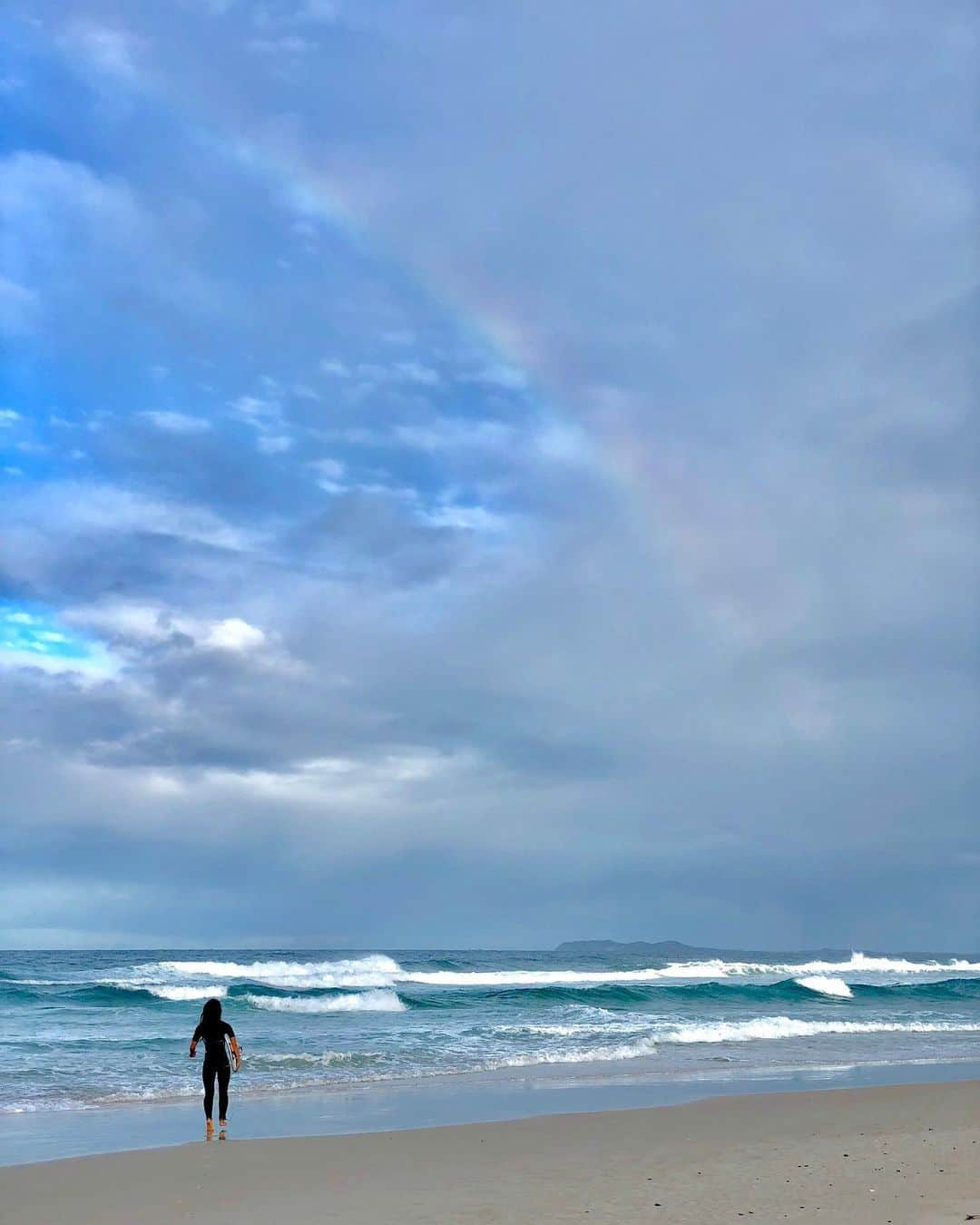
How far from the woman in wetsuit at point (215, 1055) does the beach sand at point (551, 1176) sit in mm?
683

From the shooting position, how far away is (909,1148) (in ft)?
40.0

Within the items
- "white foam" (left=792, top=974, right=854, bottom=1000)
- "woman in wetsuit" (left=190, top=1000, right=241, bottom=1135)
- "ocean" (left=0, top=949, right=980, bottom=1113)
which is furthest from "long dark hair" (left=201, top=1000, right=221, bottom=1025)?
"white foam" (left=792, top=974, right=854, bottom=1000)

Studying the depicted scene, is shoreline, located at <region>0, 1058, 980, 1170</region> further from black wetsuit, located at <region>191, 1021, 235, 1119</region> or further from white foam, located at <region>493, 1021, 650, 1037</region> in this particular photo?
white foam, located at <region>493, 1021, 650, 1037</region>

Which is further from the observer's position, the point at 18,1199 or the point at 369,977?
the point at 369,977

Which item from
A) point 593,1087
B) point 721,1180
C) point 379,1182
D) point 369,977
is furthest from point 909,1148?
point 369,977

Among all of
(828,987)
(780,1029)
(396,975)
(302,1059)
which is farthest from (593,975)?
(302,1059)

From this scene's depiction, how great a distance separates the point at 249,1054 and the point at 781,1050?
11.8 meters

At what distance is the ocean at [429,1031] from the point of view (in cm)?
2003

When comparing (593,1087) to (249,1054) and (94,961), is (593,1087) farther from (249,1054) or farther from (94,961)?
(94,961)

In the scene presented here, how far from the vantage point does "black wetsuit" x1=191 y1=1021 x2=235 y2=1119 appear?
532 inches

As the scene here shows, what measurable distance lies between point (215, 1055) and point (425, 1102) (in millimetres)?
4037

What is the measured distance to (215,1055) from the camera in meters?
13.8

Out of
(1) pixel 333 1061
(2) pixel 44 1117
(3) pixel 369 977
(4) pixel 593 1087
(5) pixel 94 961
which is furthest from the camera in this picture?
(5) pixel 94 961

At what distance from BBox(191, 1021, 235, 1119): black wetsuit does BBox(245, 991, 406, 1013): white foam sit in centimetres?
2262
